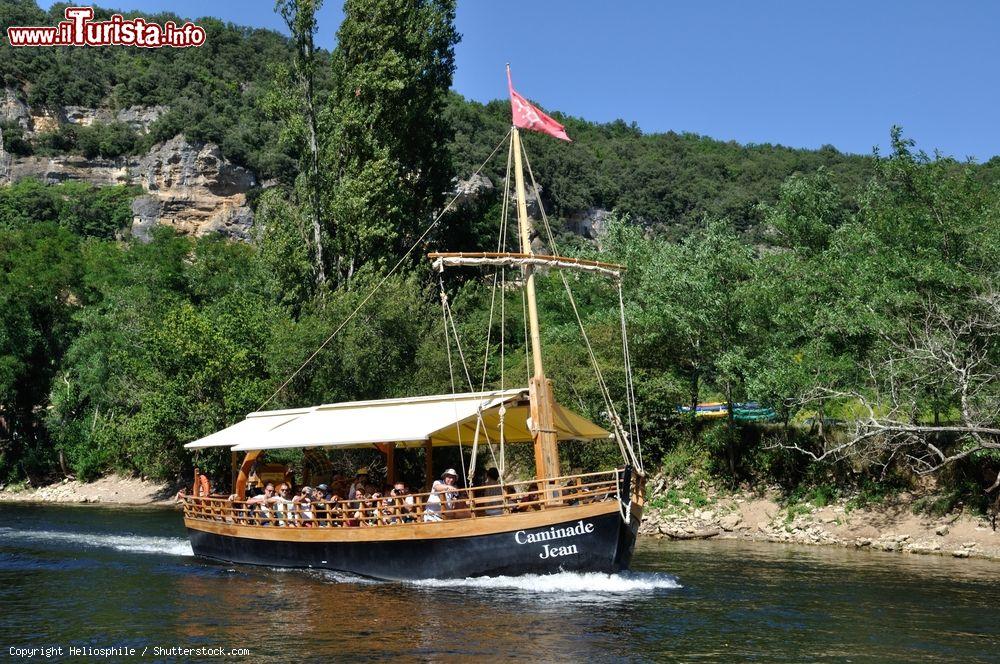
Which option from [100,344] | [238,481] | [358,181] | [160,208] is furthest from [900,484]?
[160,208]

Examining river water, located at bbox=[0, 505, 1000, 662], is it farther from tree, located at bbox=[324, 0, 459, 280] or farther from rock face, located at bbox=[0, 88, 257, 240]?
rock face, located at bbox=[0, 88, 257, 240]

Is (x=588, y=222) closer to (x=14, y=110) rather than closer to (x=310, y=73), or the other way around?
(x=14, y=110)

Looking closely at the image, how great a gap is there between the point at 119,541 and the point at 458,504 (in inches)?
579

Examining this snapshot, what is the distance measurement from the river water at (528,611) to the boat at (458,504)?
20.0 inches

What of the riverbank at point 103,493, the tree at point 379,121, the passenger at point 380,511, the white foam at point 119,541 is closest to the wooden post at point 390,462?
the passenger at point 380,511

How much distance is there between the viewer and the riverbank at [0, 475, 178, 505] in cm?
5219

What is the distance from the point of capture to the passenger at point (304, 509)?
23656mm

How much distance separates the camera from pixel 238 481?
26906 millimetres

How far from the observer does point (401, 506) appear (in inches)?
843

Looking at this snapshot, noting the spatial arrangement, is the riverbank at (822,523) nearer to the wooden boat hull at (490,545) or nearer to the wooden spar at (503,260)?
the wooden boat hull at (490,545)

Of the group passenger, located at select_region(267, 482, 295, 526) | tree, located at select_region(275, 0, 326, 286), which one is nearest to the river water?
passenger, located at select_region(267, 482, 295, 526)

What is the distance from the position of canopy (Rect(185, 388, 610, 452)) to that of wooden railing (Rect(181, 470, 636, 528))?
1.48 metres

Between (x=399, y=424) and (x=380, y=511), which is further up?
(x=399, y=424)

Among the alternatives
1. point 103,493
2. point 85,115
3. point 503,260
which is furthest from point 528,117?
point 85,115
